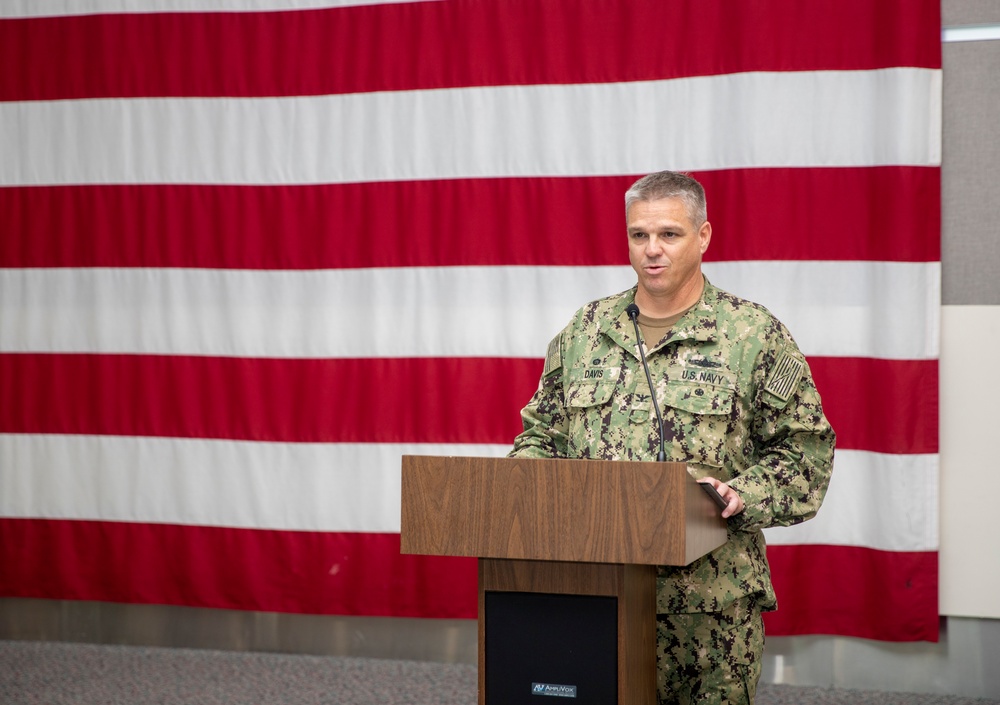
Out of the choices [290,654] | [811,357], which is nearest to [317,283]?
[290,654]

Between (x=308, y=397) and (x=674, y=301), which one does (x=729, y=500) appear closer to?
(x=674, y=301)

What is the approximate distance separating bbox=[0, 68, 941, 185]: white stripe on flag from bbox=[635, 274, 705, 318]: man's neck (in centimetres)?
139

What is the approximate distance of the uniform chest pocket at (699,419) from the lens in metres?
1.96

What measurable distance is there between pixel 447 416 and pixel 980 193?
5.90ft

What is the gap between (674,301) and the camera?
2.07 metres

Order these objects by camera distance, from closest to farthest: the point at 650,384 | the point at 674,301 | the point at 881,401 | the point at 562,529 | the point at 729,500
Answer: the point at 562,529, the point at 729,500, the point at 650,384, the point at 674,301, the point at 881,401

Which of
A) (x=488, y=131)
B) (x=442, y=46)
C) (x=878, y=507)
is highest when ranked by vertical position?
(x=442, y=46)

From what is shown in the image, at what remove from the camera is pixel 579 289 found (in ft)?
11.3

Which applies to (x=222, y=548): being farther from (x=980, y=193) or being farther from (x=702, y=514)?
(x=980, y=193)

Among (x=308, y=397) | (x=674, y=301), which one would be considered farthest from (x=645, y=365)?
(x=308, y=397)

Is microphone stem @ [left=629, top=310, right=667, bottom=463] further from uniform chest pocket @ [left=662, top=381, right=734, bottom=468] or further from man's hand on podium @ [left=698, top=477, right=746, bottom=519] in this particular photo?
man's hand on podium @ [left=698, top=477, right=746, bottom=519]

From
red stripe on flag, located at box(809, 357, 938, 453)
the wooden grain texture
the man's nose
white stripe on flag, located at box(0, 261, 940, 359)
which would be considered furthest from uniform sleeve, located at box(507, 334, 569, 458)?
red stripe on flag, located at box(809, 357, 938, 453)

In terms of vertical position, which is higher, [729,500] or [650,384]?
[650,384]

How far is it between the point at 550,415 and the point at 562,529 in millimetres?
608
